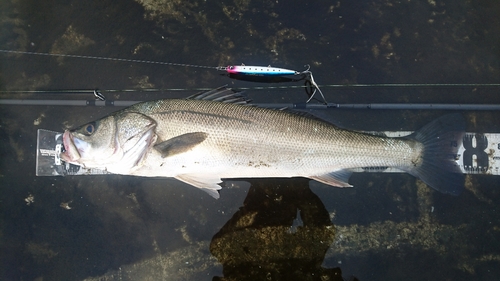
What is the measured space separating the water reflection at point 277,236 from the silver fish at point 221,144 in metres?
0.53

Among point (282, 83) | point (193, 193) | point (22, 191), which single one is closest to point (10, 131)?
point (22, 191)

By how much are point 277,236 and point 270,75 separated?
157 centimetres

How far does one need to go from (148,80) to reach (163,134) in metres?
0.99

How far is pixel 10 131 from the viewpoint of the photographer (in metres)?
2.96

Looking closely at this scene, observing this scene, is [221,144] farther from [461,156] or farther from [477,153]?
[477,153]

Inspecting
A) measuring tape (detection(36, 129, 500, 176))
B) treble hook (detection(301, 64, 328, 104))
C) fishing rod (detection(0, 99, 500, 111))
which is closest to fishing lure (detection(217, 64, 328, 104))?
treble hook (detection(301, 64, 328, 104))

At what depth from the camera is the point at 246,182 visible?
115 inches

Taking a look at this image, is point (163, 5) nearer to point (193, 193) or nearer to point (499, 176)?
point (193, 193)

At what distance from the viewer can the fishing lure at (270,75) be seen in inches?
110

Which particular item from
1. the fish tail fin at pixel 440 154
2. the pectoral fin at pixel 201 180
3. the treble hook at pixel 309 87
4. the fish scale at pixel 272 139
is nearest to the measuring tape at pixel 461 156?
the fish tail fin at pixel 440 154

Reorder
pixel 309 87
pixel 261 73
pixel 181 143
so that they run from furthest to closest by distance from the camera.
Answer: pixel 309 87 → pixel 261 73 → pixel 181 143

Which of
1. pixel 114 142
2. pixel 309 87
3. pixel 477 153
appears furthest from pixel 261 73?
pixel 477 153

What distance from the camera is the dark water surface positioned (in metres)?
2.85

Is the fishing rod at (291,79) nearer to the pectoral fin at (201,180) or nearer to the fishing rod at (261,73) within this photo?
the fishing rod at (261,73)
